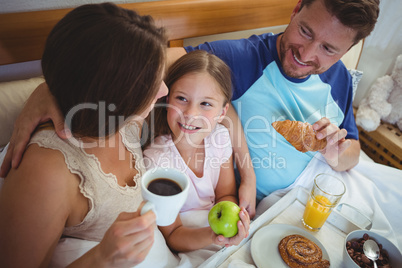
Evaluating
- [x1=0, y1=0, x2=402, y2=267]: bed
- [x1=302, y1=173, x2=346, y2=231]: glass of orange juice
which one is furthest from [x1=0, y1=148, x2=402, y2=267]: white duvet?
[x1=302, y1=173, x2=346, y2=231]: glass of orange juice

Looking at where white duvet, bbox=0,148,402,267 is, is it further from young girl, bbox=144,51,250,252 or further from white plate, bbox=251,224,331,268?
white plate, bbox=251,224,331,268

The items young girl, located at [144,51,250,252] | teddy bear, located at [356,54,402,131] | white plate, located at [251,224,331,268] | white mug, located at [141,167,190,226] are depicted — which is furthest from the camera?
teddy bear, located at [356,54,402,131]

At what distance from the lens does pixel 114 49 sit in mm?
673

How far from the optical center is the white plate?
1.04 m

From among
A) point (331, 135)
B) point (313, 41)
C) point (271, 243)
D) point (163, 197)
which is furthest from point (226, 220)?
point (313, 41)

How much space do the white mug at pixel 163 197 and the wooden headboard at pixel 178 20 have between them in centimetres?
76

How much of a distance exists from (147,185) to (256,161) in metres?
0.92

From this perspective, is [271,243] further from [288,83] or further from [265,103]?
[288,83]

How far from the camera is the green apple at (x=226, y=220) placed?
956 mm

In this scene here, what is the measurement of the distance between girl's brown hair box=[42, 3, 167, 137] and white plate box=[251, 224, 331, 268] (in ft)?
2.35

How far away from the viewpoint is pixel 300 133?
131 cm

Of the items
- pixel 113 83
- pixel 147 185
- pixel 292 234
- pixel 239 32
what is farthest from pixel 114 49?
pixel 239 32

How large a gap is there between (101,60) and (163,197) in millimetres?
354

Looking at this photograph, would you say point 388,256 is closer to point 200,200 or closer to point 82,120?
point 200,200
